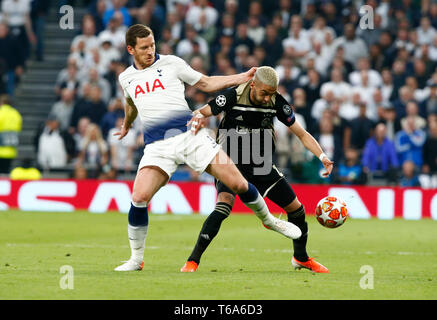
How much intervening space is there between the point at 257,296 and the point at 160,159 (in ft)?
6.90

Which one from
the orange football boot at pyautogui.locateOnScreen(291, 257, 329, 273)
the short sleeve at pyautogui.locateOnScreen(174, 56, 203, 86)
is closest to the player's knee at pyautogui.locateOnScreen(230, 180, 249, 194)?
the short sleeve at pyautogui.locateOnScreen(174, 56, 203, 86)

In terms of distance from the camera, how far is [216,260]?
10.6 m

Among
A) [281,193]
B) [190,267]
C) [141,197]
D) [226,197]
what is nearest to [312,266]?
[281,193]

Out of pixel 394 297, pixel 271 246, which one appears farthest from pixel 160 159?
pixel 271 246

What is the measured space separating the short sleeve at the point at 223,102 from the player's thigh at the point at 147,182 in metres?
0.87

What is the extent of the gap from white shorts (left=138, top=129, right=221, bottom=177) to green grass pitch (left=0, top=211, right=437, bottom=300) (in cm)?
111

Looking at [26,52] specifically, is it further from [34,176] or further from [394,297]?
[394,297]

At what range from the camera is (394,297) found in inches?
290

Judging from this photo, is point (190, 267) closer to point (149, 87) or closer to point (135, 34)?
point (149, 87)

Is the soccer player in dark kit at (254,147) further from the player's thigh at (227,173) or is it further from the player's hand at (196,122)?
the player's thigh at (227,173)

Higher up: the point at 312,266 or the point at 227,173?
the point at 227,173

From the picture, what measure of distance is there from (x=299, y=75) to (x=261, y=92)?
11.5 meters

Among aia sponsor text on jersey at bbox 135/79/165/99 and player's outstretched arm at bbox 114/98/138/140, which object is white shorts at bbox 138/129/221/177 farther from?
player's outstretched arm at bbox 114/98/138/140

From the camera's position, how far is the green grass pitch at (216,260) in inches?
299
